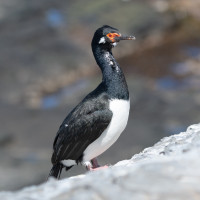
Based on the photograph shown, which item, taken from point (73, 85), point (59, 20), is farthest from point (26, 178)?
point (59, 20)

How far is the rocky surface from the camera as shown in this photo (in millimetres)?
5629

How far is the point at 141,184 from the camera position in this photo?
578 cm

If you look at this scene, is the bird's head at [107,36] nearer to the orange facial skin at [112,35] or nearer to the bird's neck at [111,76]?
the orange facial skin at [112,35]

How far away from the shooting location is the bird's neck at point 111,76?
904 centimetres

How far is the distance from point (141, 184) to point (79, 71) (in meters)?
17.6

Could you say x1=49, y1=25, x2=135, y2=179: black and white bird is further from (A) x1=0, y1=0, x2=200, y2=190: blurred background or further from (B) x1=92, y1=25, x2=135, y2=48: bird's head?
(A) x1=0, y1=0, x2=200, y2=190: blurred background

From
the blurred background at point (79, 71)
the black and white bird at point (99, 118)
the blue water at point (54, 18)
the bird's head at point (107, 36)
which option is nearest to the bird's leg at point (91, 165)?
the black and white bird at point (99, 118)

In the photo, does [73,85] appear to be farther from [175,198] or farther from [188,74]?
[175,198]

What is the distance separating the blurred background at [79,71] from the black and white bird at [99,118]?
779cm

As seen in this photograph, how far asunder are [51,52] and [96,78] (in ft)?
6.69

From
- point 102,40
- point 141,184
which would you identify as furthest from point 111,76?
point 141,184

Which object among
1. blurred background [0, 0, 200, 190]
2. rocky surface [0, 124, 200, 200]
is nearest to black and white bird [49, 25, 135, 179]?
rocky surface [0, 124, 200, 200]

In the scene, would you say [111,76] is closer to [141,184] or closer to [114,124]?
[114,124]

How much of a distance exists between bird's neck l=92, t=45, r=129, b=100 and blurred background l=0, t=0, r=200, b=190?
7981 mm
